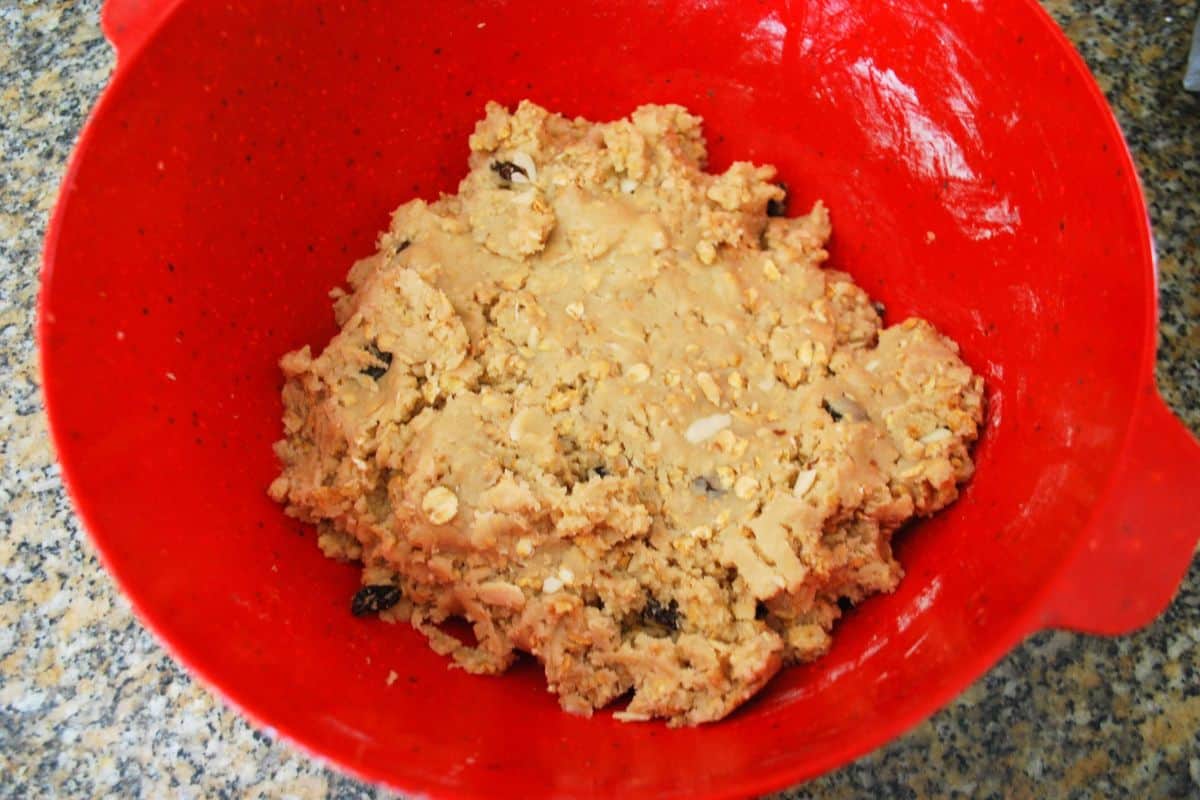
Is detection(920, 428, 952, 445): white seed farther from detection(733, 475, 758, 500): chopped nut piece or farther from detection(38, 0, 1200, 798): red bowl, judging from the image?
detection(733, 475, 758, 500): chopped nut piece

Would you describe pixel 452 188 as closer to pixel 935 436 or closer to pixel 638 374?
pixel 638 374

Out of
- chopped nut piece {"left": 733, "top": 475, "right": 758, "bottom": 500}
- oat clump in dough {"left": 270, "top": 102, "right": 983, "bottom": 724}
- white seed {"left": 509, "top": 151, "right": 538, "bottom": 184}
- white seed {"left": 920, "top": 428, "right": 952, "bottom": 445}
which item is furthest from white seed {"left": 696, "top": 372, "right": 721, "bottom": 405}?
white seed {"left": 509, "top": 151, "right": 538, "bottom": 184}

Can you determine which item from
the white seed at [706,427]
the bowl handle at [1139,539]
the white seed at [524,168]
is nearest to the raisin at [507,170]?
the white seed at [524,168]

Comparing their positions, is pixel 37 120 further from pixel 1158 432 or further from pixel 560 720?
pixel 1158 432

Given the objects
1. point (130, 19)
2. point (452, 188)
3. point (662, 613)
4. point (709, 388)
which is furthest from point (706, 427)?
point (130, 19)

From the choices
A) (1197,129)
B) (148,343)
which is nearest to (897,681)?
(148,343)

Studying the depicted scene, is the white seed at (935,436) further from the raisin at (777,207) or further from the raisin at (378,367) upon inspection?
the raisin at (378,367)

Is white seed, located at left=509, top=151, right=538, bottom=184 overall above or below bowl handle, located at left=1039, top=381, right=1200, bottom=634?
below
